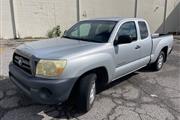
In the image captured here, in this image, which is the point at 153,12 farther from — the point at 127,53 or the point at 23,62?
the point at 23,62

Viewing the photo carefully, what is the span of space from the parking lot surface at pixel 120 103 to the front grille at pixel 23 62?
0.81 meters

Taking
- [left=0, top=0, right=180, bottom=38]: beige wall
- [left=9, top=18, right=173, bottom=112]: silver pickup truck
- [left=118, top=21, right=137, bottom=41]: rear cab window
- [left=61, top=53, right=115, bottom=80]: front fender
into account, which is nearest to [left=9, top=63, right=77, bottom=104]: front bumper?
[left=9, top=18, right=173, bottom=112]: silver pickup truck

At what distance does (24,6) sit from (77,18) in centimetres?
339

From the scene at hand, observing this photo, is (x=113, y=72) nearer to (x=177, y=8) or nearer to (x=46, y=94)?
(x=46, y=94)

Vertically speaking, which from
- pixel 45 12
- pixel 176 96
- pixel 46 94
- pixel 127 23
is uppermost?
pixel 45 12

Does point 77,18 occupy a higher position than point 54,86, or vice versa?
point 77,18

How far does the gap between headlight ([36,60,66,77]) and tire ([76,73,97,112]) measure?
519mm

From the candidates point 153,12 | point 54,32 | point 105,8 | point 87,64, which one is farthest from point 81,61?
point 153,12

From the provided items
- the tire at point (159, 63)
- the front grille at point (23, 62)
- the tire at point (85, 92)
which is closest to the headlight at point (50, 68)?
the front grille at point (23, 62)

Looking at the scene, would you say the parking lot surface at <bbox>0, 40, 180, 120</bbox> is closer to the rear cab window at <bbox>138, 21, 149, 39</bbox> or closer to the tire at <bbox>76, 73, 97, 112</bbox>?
the tire at <bbox>76, 73, 97, 112</bbox>

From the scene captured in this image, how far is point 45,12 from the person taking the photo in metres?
12.6

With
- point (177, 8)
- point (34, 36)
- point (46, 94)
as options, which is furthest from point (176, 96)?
point (177, 8)

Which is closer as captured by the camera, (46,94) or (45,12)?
(46,94)

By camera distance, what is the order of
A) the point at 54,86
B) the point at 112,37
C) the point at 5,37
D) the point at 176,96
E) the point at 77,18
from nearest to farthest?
1. the point at 54,86
2. the point at 112,37
3. the point at 176,96
4. the point at 5,37
5. the point at 77,18
